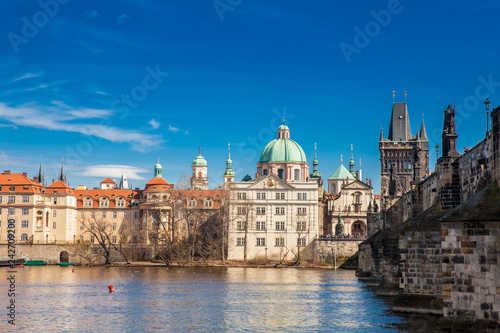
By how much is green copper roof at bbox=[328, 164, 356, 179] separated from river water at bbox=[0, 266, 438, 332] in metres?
114

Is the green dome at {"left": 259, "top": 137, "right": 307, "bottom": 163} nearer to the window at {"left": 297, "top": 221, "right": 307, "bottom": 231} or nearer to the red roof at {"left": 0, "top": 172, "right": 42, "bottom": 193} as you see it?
the window at {"left": 297, "top": 221, "right": 307, "bottom": 231}

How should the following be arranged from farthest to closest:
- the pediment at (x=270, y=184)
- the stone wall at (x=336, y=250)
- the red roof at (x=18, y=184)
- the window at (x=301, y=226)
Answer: the red roof at (x=18, y=184) < the pediment at (x=270, y=184) < the window at (x=301, y=226) < the stone wall at (x=336, y=250)

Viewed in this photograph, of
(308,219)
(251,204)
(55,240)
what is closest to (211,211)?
(251,204)

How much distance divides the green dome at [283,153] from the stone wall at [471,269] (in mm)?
118814

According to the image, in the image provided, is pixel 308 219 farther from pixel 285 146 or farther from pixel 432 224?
pixel 432 224

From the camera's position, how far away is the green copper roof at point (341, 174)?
579 ft

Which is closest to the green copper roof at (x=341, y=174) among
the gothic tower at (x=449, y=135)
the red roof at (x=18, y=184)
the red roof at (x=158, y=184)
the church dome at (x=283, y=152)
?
the church dome at (x=283, y=152)

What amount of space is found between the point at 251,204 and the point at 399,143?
203 feet

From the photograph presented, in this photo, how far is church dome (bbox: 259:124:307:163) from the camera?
144m

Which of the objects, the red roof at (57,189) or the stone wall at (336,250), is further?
the red roof at (57,189)

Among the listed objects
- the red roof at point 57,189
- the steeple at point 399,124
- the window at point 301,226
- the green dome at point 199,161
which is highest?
the steeple at point 399,124

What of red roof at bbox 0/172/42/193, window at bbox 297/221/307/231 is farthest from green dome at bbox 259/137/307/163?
red roof at bbox 0/172/42/193

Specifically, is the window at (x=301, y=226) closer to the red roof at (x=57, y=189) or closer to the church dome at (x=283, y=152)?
the church dome at (x=283, y=152)

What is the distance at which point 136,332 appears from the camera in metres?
31.7
